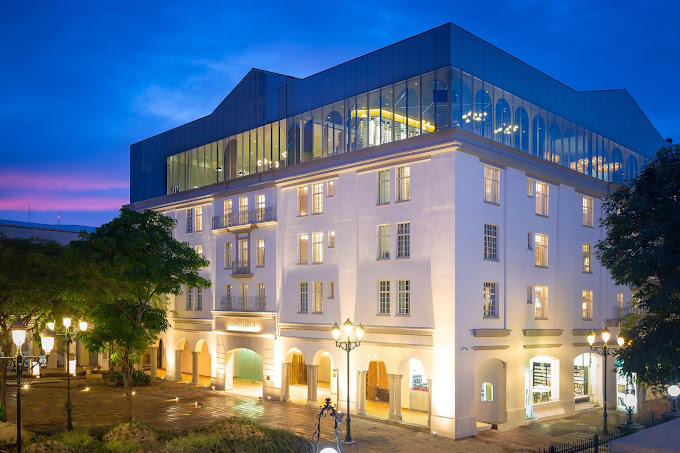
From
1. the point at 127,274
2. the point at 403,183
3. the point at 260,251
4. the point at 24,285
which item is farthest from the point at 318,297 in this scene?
the point at 24,285

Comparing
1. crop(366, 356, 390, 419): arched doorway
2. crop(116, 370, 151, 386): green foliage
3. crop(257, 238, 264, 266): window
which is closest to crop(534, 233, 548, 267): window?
crop(366, 356, 390, 419): arched doorway

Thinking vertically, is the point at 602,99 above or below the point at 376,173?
above

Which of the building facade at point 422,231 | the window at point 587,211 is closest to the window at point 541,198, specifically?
the building facade at point 422,231

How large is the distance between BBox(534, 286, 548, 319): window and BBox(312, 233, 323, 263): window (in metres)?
12.5

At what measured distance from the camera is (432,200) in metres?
32.1

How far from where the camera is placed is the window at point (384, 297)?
34.2 meters

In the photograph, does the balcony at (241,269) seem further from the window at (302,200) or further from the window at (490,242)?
the window at (490,242)

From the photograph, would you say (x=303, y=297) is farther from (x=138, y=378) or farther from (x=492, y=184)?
(x=138, y=378)

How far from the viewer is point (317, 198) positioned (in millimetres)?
39375

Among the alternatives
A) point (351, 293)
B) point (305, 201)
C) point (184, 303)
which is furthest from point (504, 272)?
point (184, 303)

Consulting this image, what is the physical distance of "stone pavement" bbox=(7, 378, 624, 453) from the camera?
2922cm

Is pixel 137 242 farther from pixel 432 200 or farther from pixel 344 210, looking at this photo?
pixel 432 200

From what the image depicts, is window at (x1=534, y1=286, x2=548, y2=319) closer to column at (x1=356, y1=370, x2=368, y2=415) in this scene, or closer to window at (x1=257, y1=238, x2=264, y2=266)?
column at (x1=356, y1=370, x2=368, y2=415)

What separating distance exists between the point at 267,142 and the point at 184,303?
15439mm
